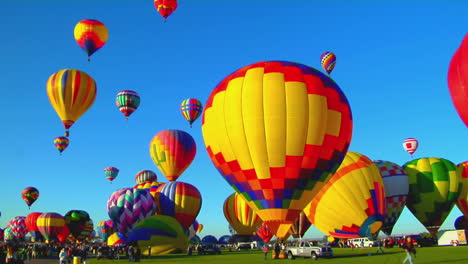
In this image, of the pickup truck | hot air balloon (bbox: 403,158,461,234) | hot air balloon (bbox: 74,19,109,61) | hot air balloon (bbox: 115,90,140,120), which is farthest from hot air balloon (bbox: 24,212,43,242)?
hot air balloon (bbox: 403,158,461,234)

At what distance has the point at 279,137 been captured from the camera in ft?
69.1

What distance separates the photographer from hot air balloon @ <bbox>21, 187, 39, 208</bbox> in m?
62.2

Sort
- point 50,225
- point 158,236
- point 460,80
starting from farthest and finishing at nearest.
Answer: point 50,225
point 158,236
point 460,80

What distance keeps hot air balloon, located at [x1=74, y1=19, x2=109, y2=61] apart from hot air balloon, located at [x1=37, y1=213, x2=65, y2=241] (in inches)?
976

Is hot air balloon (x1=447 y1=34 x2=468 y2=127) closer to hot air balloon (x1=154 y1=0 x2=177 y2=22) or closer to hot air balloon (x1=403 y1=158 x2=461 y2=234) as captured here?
hot air balloon (x1=403 y1=158 x2=461 y2=234)

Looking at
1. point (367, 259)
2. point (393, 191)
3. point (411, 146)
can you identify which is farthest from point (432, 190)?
point (367, 259)

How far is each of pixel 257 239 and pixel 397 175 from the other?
89.8 feet

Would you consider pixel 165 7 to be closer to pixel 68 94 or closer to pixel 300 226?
pixel 68 94

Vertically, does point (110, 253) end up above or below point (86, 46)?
below

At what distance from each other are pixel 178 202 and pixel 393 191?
65.1 feet

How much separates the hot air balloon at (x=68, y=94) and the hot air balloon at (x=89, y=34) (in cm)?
277

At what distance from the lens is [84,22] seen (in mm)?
37969

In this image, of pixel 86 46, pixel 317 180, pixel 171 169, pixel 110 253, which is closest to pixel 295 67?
pixel 317 180

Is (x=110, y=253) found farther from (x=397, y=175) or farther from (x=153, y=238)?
(x=397, y=175)
